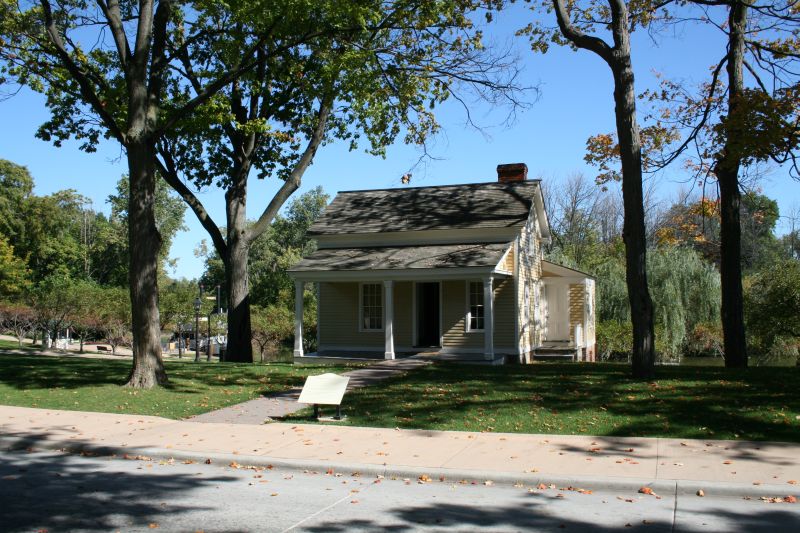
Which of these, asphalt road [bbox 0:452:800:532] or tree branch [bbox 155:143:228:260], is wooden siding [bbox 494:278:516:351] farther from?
asphalt road [bbox 0:452:800:532]

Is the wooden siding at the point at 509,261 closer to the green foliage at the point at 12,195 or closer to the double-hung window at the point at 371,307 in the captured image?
the double-hung window at the point at 371,307

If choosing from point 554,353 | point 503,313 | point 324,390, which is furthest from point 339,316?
point 324,390

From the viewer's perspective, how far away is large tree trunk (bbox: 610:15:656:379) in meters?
14.4

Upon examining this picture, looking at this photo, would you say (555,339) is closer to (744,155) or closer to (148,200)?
(744,155)

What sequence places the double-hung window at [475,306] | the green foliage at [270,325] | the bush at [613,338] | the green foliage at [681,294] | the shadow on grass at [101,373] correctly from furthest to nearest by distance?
the green foliage at [270,325] → the bush at [613,338] → the green foliage at [681,294] → the double-hung window at [475,306] → the shadow on grass at [101,373]

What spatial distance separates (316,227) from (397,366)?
8666 millimetres

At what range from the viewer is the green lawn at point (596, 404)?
10.5 metres

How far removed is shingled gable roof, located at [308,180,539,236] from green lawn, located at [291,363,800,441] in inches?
357

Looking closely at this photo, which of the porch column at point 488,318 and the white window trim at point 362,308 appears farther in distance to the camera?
the white window trim at point 362,308

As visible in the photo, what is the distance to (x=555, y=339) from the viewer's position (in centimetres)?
2906

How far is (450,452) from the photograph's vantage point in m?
9.44

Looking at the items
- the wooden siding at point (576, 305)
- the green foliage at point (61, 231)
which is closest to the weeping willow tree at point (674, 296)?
the wooden siding at point (576, 305)

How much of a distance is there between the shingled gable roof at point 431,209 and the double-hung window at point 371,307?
6.74ft

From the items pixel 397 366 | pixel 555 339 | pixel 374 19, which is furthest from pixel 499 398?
pixel 555 339
